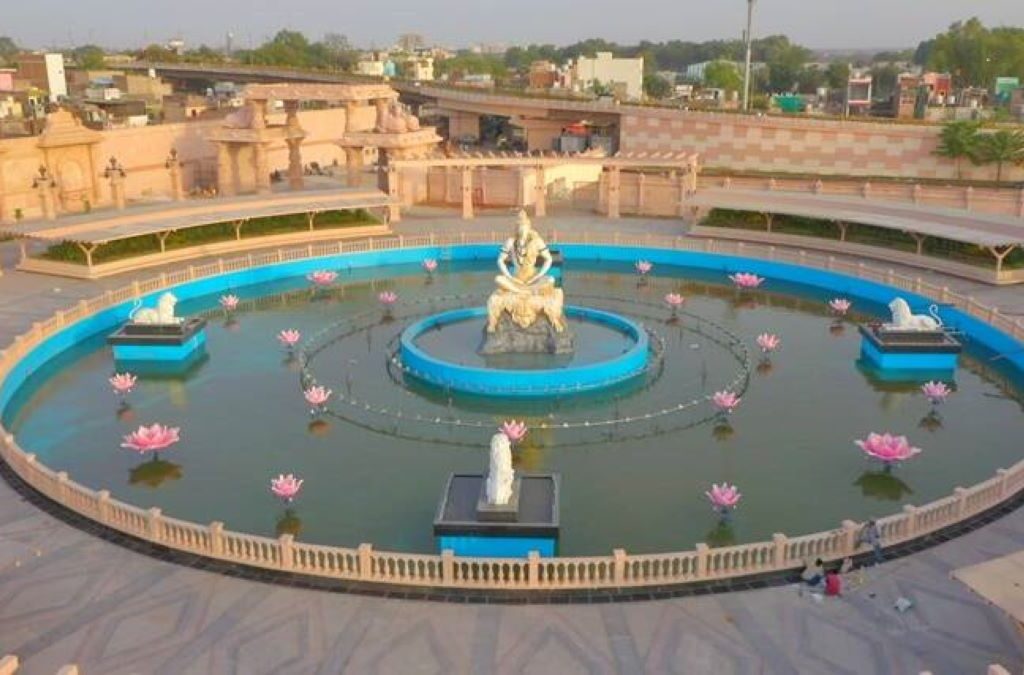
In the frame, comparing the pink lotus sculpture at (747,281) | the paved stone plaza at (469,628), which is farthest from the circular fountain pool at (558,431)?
the paved stone plaza at (469,628)

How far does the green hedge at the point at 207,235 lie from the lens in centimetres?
4409

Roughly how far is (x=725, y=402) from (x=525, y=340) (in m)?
8.21

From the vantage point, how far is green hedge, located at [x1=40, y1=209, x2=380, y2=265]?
44094 millimetres

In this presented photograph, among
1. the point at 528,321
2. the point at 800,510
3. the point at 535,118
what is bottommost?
the point at 800,510

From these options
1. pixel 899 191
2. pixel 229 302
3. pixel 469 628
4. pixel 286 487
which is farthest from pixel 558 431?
pixel 899 191

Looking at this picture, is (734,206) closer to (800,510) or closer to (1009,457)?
(1009,457)

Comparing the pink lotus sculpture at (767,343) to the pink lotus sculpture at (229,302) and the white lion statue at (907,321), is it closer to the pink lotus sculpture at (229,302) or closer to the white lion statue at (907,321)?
the white lion statue at (907,321)

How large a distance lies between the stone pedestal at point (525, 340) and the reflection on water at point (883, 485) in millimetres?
11592

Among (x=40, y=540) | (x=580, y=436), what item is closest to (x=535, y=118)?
(x=580, y=436)

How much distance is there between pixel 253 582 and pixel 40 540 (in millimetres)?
5280

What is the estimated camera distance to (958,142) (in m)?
63.3

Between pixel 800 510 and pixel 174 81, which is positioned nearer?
pixel 800 510

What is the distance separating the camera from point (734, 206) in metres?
48.9

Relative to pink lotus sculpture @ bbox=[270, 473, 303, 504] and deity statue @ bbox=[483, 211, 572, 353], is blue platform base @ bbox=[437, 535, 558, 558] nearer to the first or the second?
pink lotus sculpture @ bbox=[270, 473, 303, 504]
